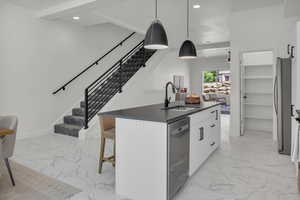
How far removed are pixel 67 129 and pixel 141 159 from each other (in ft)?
12.1

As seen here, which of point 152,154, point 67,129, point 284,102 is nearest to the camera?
point 152,154

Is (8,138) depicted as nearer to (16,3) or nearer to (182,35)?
(16,3)

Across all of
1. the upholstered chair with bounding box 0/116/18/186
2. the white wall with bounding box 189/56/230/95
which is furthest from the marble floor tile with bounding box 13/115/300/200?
the white wall with bounding box 189/56/230/95

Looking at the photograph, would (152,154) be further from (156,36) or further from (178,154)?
(156,36)

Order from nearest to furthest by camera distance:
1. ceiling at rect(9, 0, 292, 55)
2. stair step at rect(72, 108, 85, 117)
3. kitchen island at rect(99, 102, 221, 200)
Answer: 1. kitchen island at rect(99, 102, 221, 200)
2. ceiling at rect(9, 0, 292, 55)
3. stair step at rect(72, 108, 85, 117)

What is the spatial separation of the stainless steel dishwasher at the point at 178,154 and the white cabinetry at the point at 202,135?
0.19 meters

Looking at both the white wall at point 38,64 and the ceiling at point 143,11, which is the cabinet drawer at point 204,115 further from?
the white wall at point 38,64

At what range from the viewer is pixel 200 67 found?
39.5 feet

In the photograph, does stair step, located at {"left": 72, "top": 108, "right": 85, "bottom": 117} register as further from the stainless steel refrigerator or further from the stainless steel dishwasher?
the stainless steel refrigerator

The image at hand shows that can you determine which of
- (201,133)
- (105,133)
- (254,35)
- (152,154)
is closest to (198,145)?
(201,133)

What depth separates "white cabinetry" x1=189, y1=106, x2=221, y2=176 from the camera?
2733 mm

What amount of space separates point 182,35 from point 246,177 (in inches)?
224

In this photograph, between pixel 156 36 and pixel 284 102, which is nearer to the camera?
pixel 156 36

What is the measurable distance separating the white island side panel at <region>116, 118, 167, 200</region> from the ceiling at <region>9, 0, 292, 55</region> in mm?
2925
